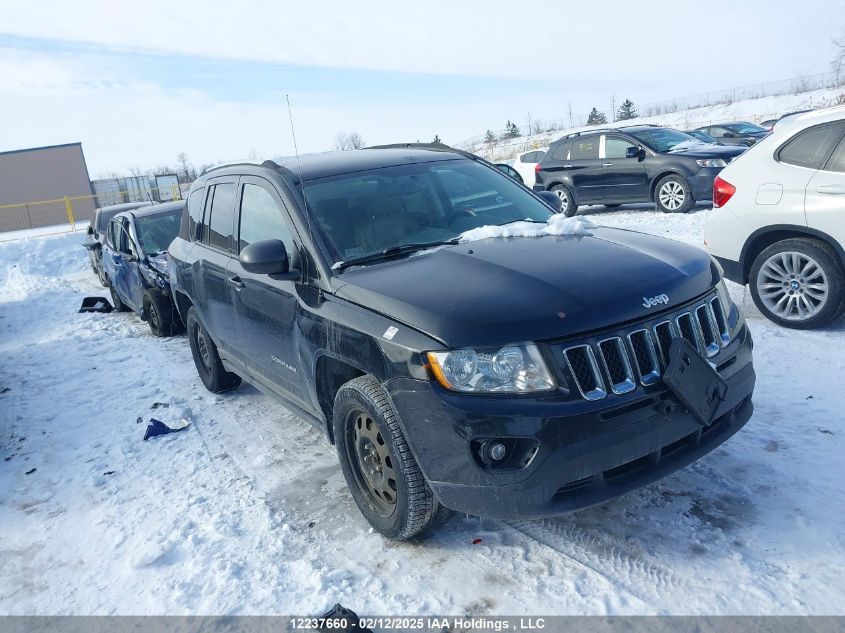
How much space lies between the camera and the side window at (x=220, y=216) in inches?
187

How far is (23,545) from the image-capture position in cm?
369

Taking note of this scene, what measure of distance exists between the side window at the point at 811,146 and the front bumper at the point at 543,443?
3.67 metres

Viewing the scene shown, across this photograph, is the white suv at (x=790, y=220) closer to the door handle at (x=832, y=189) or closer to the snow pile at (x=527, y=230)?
the door handle at (x=832, y=189)

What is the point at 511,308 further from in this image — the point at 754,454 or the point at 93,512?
the point at 93,512

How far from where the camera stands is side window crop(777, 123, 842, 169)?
5369 mm

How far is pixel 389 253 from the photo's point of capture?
360 cm

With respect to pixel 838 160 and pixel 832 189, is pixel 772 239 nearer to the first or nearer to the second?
pixel 832 189

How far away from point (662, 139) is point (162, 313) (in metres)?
10.2

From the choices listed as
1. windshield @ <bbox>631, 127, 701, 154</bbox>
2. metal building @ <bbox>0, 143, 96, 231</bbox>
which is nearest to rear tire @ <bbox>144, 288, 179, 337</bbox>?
windshield @ <bbox>631, 127, 701, 154</bbox>

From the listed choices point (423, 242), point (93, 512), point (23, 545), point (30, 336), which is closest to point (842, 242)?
point (423, 242)

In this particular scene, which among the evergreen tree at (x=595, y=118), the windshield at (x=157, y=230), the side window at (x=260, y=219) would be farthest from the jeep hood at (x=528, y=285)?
the evergreen tree at (x=595, y=118)

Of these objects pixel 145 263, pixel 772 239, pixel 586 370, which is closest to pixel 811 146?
pixel 772 239

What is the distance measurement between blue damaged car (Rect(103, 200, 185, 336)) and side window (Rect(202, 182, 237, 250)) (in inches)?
139

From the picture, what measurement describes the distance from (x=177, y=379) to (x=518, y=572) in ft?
14.9
